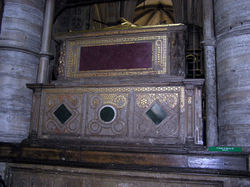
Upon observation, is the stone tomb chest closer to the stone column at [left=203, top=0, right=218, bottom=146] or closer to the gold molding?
the gold molding

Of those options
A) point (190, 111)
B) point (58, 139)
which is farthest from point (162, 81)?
point (58, 139)

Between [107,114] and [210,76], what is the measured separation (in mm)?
1947

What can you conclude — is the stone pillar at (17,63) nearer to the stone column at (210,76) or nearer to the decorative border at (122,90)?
the decorative border at (122,90)

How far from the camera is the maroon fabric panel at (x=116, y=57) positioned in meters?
5.11

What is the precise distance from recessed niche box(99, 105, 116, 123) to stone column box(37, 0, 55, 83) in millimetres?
1722

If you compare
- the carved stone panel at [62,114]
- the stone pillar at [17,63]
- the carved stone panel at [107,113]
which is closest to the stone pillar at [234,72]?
the carved stone panel at [107,113]

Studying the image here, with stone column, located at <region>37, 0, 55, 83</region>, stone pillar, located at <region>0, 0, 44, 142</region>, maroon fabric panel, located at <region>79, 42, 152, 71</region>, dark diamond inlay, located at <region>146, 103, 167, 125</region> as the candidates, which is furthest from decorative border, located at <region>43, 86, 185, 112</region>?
stone pillar, located at <region>0, 0, 44, 142</region>

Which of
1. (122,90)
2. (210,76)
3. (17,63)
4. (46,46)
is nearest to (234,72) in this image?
(210,76)

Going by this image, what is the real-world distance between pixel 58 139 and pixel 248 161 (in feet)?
10.5

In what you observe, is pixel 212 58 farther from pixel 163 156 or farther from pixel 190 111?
pixel 163 156

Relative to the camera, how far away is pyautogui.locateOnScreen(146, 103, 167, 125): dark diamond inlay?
4645mm

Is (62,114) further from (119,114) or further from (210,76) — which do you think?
(210,76)

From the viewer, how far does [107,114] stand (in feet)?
16.2

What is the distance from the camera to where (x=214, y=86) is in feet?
15.6
